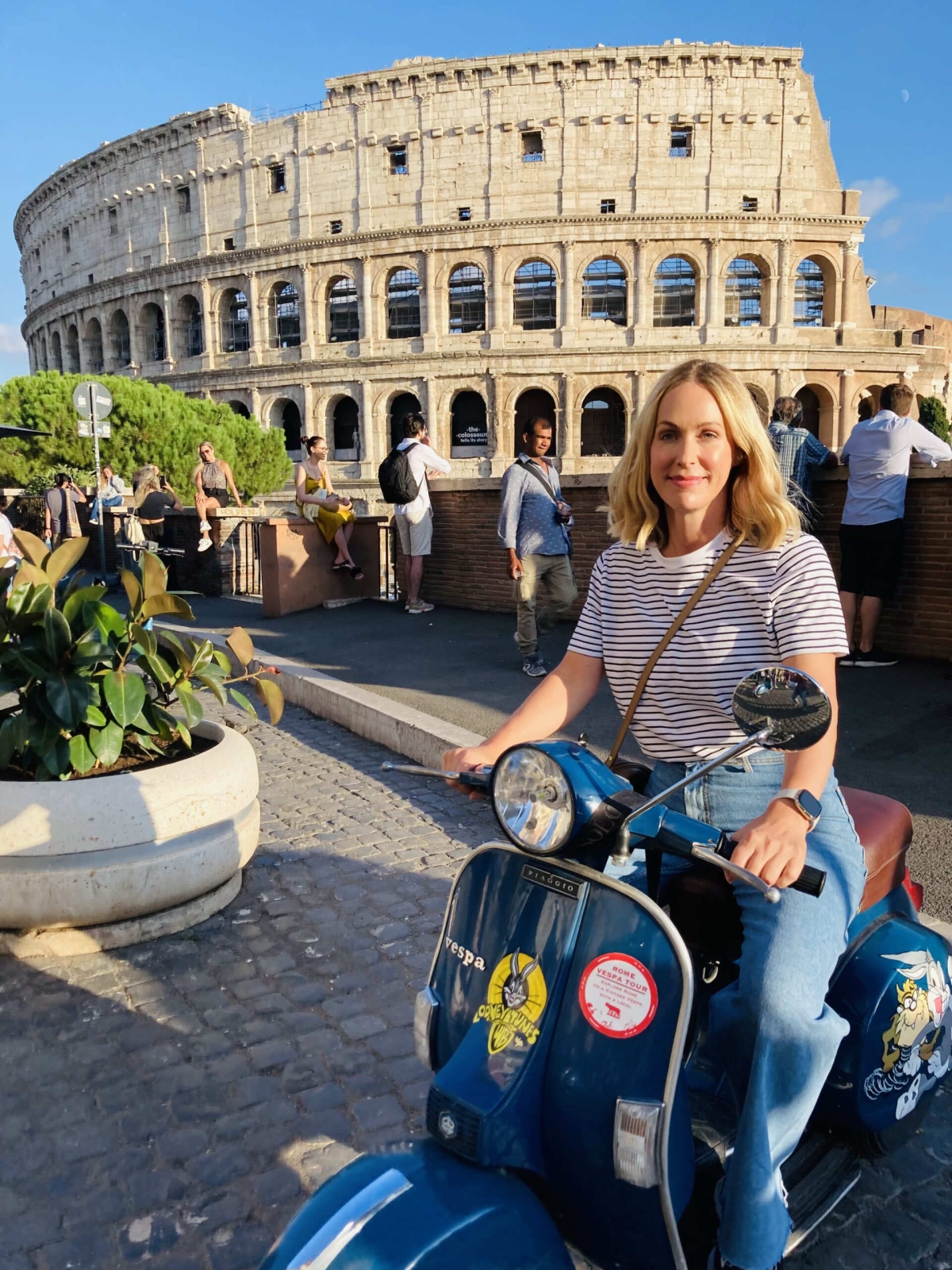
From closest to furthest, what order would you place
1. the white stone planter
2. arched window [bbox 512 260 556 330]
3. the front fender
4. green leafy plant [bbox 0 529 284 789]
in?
1. the front fender
2. the white stone planter
3. green leafy plant [bbox 0 529 284 789]
4. arched window [bbox 512 260 556 330]

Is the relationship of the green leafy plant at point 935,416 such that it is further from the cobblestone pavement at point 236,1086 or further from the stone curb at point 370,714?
the cobblestone pavement at point 236,1086

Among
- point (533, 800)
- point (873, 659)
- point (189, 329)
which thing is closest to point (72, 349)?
point (189, 329)

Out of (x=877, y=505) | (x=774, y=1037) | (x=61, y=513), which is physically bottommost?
(x=774, y=1037)

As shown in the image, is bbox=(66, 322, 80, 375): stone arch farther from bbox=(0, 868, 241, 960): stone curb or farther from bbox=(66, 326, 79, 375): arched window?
bbox=(0, 868, 241, 960): stone curb

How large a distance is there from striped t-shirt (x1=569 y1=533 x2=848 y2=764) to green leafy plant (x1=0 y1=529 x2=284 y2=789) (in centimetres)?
202

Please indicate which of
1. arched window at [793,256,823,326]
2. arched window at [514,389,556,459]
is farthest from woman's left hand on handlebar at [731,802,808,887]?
arched window at [793,256,823,326]

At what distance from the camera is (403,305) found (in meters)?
46.6

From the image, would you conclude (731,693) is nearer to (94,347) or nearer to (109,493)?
(109,493)

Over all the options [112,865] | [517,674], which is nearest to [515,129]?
[517,674]

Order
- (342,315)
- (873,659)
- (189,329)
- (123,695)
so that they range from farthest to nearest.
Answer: (189,329), (342,315), (873,659), (123,695)

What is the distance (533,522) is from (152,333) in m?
51.6

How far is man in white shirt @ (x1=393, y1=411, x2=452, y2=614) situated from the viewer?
392 inches

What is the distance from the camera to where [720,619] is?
1964 mm

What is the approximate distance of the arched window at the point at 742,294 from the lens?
44.6 meters
